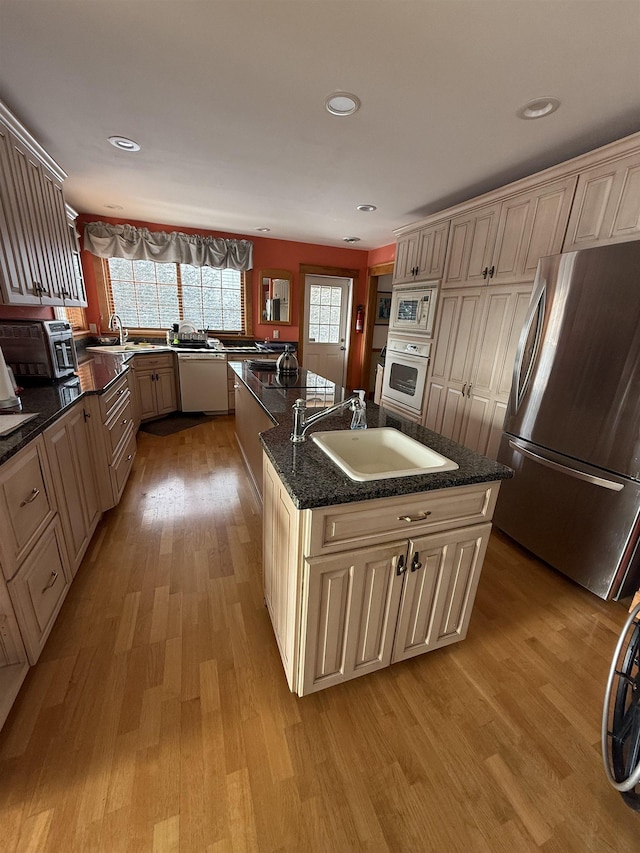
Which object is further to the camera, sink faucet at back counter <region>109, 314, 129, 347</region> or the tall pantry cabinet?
sink faucet at back counter <region>109, 314, 129, 347</region>

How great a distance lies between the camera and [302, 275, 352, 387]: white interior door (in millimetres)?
5461

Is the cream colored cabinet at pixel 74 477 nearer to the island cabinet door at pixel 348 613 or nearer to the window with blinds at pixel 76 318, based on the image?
the island cabinet door at pixel 348 613

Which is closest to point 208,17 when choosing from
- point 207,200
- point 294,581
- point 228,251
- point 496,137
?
point 496,137

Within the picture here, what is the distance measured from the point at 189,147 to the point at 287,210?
1.43 metres

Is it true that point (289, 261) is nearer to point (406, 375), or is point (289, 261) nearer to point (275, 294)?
point (275, 294)

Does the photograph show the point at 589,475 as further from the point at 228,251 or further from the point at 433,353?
the point at 228,251

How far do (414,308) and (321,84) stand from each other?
2.06m

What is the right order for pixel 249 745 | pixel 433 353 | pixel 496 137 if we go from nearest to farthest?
pixel 249 745, pixel 496 137, pixel 433 353

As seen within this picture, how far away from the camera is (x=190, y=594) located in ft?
5.82

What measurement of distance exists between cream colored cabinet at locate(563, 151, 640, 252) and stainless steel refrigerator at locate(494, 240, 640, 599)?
9.9 inches

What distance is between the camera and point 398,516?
1.14m

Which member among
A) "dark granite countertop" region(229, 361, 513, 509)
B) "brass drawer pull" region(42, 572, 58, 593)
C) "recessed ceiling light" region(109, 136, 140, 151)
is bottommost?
"brass drawer pull" region(42, 572, 58, 593)

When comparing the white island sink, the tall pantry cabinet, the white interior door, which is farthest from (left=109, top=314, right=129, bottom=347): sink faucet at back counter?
the white island sink

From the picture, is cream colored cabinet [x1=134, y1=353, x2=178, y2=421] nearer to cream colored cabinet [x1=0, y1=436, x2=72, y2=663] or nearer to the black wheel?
cream colored cabinet [x1=0, y1=436, x2=72, y2=663]
